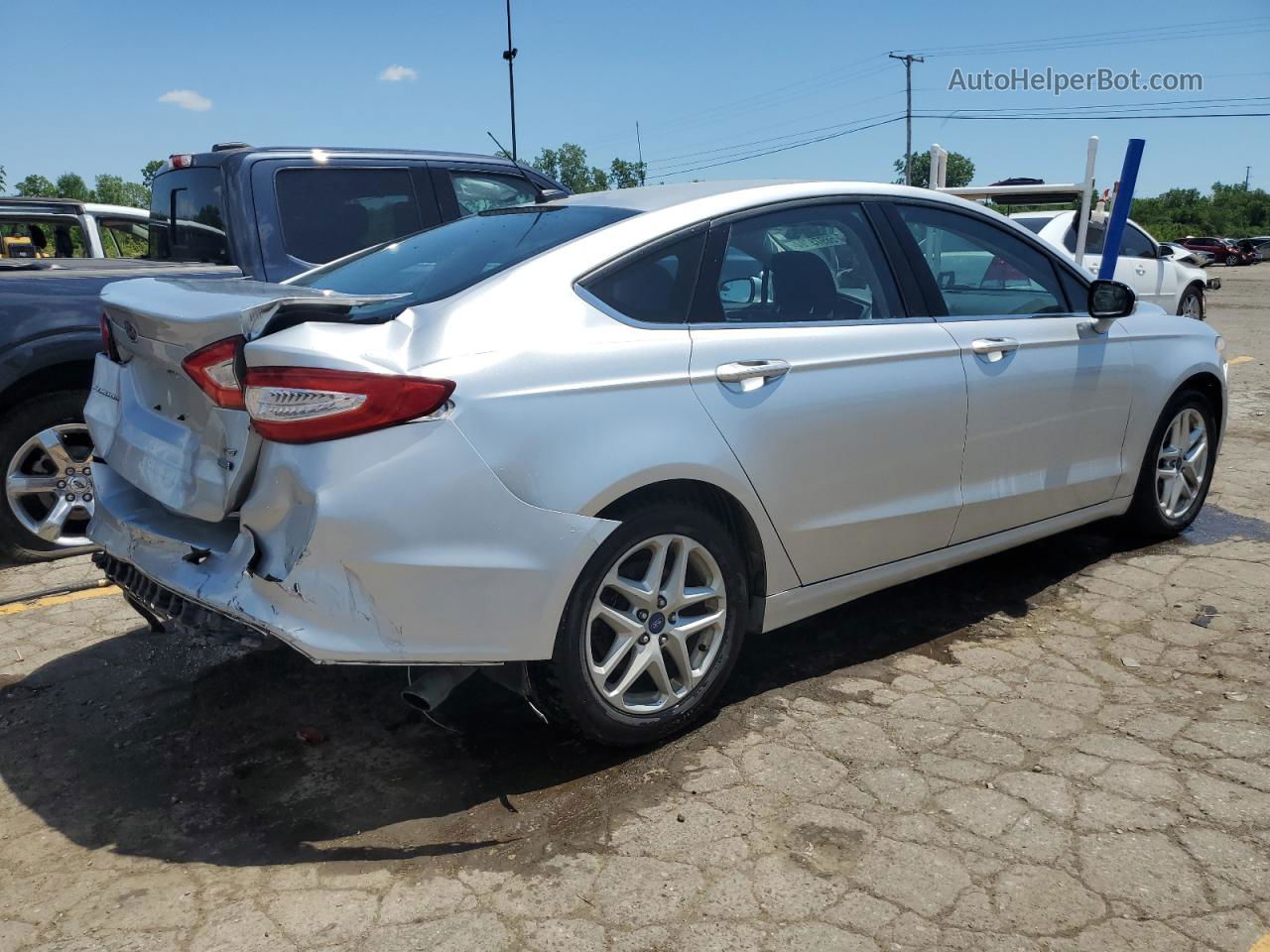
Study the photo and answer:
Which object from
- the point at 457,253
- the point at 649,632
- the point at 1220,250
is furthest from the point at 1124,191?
the point at 1220,250

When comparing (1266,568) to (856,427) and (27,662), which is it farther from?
(27,662)

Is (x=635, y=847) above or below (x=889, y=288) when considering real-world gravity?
below

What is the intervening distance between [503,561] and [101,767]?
4.91ft

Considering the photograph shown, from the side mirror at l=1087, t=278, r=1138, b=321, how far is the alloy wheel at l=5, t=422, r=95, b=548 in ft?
14.9

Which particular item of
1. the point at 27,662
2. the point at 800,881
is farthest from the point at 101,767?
the point at 800,881

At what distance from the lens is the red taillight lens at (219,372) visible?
2.72 m

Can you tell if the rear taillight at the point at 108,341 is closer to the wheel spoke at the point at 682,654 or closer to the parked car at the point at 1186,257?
the wheel spoke at the point at 682,654

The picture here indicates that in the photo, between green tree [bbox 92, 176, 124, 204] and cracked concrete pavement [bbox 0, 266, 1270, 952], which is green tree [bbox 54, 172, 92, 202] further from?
cracked concrete pavement [bbox 0, 266, 1270, 952]

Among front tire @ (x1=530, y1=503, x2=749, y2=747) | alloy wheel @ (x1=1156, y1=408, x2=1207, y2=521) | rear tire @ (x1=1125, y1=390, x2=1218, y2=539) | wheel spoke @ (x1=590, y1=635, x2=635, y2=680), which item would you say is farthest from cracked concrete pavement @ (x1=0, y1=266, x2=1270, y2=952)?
alloy wheel @ (x1=1156, y1=408, x2=1207, y2=521)

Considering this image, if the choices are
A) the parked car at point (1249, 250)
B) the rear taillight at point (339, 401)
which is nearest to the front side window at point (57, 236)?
the rear taillight at point (339, 401)

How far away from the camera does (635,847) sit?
2.68m

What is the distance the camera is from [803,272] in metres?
3.54

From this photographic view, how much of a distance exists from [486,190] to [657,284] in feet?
11.3

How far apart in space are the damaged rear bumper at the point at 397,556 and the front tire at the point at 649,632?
0.13 metres
